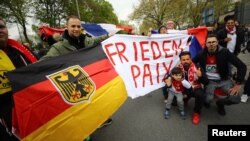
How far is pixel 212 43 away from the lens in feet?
13.5

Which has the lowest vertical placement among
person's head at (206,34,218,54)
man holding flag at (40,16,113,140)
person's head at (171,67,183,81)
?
person's head at (171,67,183,81)

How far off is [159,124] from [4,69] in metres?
2.85

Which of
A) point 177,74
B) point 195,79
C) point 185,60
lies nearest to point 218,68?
point 195,79

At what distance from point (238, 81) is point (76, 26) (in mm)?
3019

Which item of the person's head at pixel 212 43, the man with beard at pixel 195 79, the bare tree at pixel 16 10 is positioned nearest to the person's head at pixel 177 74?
the man with beard at pixel 195 79

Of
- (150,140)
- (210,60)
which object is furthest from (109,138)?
(210,60)

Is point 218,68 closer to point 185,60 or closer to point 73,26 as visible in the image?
point 185,60

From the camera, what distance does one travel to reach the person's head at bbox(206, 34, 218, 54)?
412 cm

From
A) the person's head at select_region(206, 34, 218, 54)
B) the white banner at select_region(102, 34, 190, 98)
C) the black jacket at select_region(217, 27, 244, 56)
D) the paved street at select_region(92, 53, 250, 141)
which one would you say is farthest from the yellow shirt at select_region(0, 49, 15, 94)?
the black jacket at select_region(217, 27, 244, 56)

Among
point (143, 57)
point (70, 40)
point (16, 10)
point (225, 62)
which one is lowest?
point (225, 62)

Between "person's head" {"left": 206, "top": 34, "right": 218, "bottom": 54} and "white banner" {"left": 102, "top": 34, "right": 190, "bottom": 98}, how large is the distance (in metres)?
0.66

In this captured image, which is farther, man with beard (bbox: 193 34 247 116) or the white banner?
man with beard (bbox: 193 34 247 116)

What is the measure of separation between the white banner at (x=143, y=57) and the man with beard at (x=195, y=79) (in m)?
0.29

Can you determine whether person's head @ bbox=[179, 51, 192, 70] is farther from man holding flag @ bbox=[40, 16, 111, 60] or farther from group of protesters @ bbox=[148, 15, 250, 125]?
man holding flag @ bbox=[40, 16, 111, 60]
